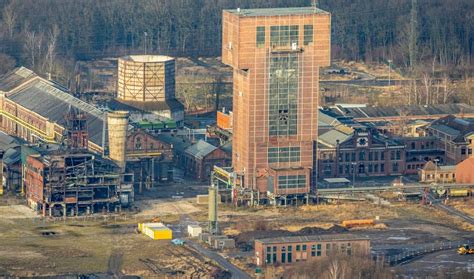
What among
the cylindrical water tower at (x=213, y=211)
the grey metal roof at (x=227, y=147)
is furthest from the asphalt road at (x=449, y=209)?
the cylindrical water tower at (x=213, y=211)

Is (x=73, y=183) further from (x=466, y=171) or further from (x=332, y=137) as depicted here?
(x=466, y=171)

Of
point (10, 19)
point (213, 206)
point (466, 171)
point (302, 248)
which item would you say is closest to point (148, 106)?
point (466, 171)

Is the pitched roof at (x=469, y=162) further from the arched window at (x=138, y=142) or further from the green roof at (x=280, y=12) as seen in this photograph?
the arched window at (x=138, y=142)

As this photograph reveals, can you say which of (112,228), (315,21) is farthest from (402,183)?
(112,228)

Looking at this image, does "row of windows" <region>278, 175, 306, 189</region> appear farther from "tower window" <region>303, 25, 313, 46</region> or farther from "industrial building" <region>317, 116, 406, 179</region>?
"industrial building" <region>317, 116, 406, 179</region>

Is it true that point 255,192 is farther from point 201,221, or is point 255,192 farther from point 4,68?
point 4,68

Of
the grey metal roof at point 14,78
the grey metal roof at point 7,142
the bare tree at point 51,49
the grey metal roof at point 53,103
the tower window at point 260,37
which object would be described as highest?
the tower window at point 260,37

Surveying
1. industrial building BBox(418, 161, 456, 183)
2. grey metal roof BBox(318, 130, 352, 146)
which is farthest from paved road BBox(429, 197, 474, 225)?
grey metal roof BBox(318, 130, 352, 146)
